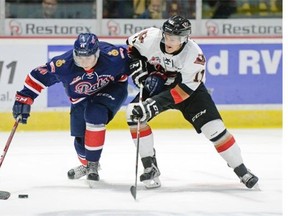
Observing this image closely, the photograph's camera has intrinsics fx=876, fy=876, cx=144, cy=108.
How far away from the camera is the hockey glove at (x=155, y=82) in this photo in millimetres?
4562

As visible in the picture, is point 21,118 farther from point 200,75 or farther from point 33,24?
point 33,24

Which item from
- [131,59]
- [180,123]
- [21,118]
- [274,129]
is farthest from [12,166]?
[274,129]

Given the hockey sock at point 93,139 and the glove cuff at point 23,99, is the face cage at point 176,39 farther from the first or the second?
the glove cuff at point 23,99

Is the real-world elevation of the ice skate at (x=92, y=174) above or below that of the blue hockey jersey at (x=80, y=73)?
below

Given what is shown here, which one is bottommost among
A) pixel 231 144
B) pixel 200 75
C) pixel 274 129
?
pixel 274 129

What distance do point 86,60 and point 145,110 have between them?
0.40 m

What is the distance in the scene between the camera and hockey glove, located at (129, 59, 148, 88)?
461 centimetres

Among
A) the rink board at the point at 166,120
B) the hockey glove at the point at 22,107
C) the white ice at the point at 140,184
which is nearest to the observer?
the white ice at the point at 140,184

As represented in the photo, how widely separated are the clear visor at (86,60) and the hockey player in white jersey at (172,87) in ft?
0.71

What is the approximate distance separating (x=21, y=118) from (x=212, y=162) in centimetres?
156

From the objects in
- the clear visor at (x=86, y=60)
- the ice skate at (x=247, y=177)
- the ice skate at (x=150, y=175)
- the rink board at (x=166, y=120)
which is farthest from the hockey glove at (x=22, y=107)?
the rink board at (x=166, y=120)

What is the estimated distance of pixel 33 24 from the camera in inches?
292

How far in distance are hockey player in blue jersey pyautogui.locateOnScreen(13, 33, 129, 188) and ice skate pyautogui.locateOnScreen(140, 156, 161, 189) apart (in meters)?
0.27

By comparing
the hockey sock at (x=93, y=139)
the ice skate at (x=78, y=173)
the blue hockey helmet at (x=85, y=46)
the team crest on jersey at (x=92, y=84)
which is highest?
the blue hockey helmet at (x=85, y=46)
